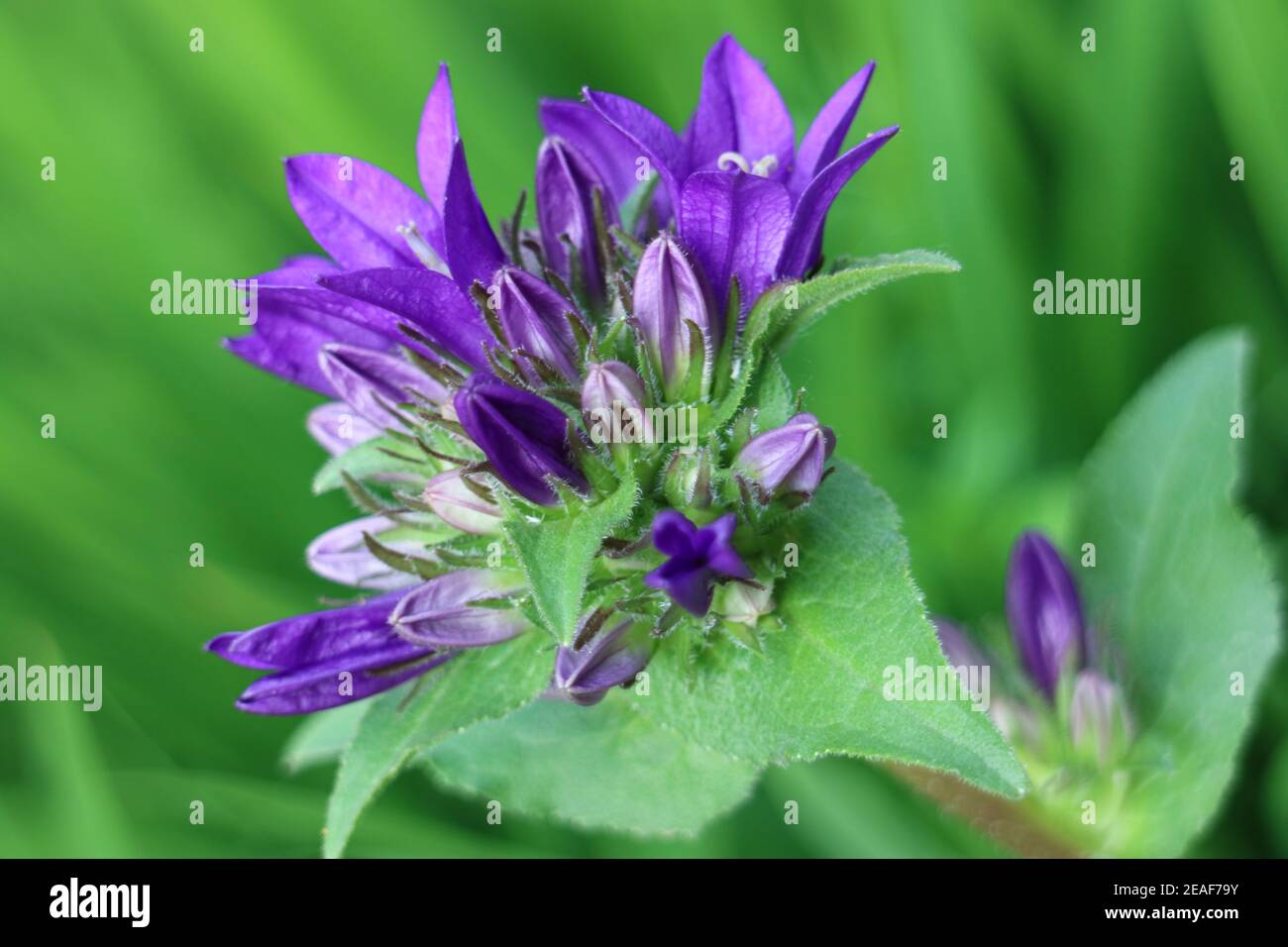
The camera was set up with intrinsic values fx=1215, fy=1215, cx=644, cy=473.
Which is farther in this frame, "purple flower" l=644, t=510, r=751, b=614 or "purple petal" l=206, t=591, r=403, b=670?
"purple petal" l=206, t=591, r=403, b=670

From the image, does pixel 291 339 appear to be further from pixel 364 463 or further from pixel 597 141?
pixel 597 141

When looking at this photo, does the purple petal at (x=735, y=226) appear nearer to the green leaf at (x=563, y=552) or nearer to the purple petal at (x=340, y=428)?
the green leaf at (x=563, y=552)

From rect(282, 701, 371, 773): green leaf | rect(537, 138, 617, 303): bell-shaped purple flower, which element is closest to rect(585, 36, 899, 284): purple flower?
rect(537, 138, 617, 303): bell-shaped purple flower

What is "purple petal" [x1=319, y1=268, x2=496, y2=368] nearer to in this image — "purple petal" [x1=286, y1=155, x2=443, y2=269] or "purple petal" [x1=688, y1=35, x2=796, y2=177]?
"purple petal" [x1=286, y1=155, x2=443, y2=269]

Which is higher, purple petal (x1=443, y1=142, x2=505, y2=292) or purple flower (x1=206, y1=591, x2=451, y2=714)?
purple petal (x1=443, y1=142, x2=505, y2=292)
